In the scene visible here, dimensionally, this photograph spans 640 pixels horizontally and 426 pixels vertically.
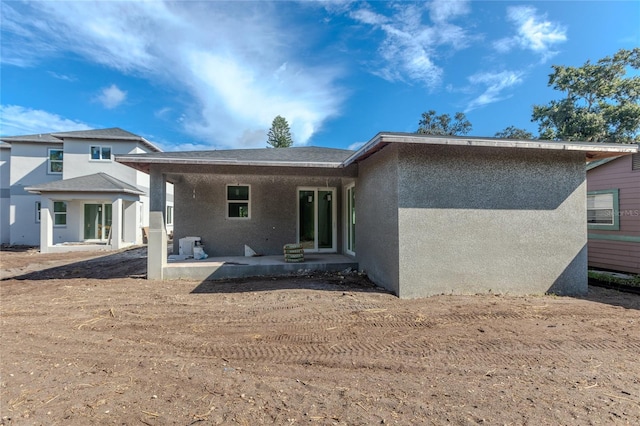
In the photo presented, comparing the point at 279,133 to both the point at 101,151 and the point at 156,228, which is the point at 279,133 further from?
the point at 156,228

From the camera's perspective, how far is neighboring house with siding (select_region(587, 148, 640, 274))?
8156 mm

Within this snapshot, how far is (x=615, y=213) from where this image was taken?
28.5ft

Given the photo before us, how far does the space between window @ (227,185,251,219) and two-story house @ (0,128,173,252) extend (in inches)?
307

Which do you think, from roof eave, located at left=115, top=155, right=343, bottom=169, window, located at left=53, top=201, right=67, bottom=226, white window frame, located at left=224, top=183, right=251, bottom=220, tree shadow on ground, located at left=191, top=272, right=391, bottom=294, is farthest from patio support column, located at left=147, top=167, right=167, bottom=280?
window, located at left=53, top=201, right=67, bottom=226

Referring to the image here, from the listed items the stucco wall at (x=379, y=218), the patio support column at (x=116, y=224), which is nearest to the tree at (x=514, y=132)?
the stucco wall at (x=379, y=218)

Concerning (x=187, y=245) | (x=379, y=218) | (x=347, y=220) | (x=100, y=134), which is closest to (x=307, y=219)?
(x=347, y=220)

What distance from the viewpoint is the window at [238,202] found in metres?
10.4

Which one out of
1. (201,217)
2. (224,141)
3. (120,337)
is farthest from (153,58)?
(224,141)

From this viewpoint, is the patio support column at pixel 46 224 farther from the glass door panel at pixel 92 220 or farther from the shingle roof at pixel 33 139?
the shingle roof at pixel 33 139

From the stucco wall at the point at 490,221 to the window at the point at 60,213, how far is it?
18820mm

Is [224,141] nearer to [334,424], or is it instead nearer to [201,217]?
[201,217]

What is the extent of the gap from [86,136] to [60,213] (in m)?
4.46

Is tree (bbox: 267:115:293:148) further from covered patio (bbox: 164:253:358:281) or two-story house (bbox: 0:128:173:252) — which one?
covered patio (bbox: 164:253:358:281)

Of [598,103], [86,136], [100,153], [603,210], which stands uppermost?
[598,103]
